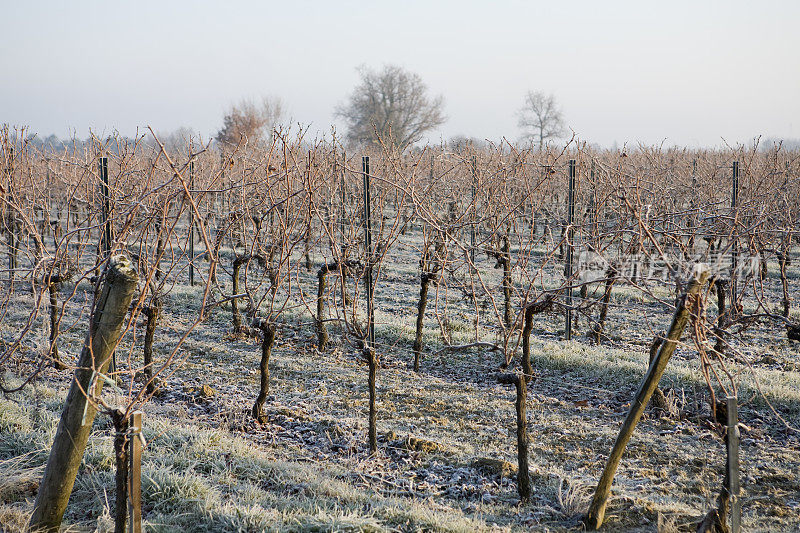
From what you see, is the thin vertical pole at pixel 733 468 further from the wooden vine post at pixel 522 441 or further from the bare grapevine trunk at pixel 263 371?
the bare grapevine trunk at pixel 263 371

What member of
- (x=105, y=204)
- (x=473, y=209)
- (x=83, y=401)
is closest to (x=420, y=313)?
(x=473, y=209)

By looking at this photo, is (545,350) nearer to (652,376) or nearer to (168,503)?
(652,376)

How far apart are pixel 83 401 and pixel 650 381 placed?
243 centimetres

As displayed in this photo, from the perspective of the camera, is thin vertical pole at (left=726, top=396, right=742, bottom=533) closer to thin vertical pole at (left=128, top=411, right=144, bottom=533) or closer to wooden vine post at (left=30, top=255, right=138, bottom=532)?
thin vertical pole at (left=128, top=411, right=144, bottom=533)

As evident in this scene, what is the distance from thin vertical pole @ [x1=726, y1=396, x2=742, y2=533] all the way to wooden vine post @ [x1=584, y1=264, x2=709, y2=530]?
31 cm

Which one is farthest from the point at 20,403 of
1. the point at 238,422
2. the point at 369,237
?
the point at 369,237

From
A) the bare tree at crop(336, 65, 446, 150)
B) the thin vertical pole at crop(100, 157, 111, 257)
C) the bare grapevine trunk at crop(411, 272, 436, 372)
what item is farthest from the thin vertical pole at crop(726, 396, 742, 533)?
the bare tree at crop(336, 65, 446, 150)

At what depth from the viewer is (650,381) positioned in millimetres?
2701

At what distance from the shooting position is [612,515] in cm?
305

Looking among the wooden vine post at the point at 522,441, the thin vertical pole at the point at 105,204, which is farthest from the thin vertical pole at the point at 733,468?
the thin vertical pole at the point at 105,204

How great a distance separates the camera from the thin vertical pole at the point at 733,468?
8.07 feet

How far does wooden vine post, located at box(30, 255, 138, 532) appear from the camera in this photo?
2365 millimetres

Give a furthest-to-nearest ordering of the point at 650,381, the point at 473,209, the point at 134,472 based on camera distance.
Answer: the point at 473,209
the point at 650,381
the point at 134,472

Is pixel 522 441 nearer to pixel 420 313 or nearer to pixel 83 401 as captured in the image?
pixel 83 401
